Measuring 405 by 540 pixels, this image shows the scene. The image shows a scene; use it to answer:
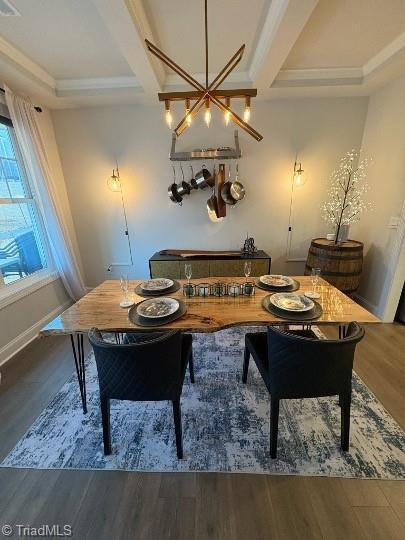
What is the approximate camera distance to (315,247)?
2727 millimetres

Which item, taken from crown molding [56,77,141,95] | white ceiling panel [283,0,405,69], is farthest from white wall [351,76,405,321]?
crown molding [56,77,141,95]

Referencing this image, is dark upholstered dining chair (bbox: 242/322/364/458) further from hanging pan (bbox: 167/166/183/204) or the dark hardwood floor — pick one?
hanging pan (bbox: 167/166/183/204)

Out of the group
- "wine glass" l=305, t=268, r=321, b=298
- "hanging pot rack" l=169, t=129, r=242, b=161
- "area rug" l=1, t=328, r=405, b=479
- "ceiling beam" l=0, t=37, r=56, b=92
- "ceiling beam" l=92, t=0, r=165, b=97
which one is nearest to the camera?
"area rug" l=1, t=328, r=405, b=479

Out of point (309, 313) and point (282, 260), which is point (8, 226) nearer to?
point (309, 313)

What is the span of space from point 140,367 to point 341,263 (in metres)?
2.38

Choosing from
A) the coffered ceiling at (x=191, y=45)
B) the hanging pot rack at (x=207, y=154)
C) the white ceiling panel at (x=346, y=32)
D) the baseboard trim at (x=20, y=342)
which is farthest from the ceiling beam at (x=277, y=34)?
the baseboard trim at (x=20, y=342)

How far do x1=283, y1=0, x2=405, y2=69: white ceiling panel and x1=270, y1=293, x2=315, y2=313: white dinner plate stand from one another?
191 cm

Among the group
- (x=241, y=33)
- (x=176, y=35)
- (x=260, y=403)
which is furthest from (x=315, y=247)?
(x=176, y=35)

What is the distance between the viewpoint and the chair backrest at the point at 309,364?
1.09 meters

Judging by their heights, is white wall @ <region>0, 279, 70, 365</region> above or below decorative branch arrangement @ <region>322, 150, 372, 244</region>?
below

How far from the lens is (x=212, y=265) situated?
3035 mm

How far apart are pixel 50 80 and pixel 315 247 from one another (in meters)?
3.38

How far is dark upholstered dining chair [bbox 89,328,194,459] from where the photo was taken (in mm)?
1114

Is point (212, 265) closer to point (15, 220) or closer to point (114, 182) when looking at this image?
point (114, 182)
